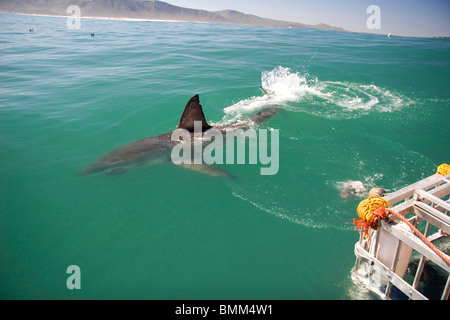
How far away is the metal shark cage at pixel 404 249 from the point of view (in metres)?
3.10

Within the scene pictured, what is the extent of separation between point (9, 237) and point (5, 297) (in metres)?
1.40

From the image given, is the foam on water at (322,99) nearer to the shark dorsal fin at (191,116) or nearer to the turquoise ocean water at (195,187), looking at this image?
the turquoise ocean water at (195,187)

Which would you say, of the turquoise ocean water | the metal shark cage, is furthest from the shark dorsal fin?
the metal shark cage

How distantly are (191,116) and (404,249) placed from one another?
6.24 meters

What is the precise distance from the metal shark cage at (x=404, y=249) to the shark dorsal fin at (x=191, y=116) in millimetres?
5618

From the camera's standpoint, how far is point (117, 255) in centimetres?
470

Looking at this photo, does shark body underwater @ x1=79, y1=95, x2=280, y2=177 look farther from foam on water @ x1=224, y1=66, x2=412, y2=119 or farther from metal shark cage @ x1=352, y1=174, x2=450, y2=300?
metal shark cage @ x1=352, y1=174, x2=450, y2=300

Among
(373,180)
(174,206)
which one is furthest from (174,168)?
(373,180)

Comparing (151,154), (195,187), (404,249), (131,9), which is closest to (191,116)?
(151,154)

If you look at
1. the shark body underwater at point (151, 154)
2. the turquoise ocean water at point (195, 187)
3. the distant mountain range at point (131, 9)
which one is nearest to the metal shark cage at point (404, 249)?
the turquoise ocean water at point (195, 187)

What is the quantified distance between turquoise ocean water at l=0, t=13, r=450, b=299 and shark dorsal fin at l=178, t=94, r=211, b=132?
1622mm

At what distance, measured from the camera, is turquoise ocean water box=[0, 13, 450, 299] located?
4371 millimetres

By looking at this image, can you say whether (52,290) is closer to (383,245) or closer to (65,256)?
(65,256)

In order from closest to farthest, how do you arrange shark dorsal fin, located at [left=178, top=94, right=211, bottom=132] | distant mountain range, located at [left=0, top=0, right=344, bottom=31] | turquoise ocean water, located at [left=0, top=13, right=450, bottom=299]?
turquoise ocean water, located at [left=0, top=13, right=450, bottom=299] → shark dorsal fin, located at [left=178, top=94, right=211, bottom=132] → distant mountain range, located at [left=0, top=0, right=344, bottom=31]
